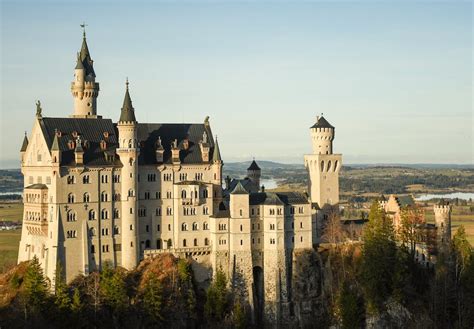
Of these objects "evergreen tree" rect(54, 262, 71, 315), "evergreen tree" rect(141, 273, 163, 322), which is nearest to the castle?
"evergreen tree" rect(54, 262, 71, 315)

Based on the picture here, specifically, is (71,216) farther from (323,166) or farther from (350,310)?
(323,166)

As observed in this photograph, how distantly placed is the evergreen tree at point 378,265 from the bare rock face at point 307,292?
637 cm

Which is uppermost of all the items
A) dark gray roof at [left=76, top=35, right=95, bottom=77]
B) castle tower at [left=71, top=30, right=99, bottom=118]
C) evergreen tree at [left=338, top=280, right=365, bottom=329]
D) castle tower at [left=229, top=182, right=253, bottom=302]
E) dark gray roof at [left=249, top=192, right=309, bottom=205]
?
dark gray roof at [left=76, top=35, right=95, bottom=77]

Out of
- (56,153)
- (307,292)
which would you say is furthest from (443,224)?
(56,153)

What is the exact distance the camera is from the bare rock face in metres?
106

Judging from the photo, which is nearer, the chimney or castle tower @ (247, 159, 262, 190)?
the chimney

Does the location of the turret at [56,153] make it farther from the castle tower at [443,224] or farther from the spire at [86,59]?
the castle tower at [443,224]

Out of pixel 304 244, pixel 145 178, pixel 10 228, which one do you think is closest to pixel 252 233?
pixel 304 244

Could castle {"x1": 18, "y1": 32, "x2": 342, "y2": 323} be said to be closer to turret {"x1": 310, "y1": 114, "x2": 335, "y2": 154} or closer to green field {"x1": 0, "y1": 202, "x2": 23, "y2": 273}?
turret {"x1": 310, "y1": 114, "x2": 335, "y2": 154}

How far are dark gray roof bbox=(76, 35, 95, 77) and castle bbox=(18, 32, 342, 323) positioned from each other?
13 centimetres

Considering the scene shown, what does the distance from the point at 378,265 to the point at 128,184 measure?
3125cm

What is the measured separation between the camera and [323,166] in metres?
117

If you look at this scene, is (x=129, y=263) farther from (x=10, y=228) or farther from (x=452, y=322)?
(x=10, y=228)

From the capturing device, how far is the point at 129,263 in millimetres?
101625
